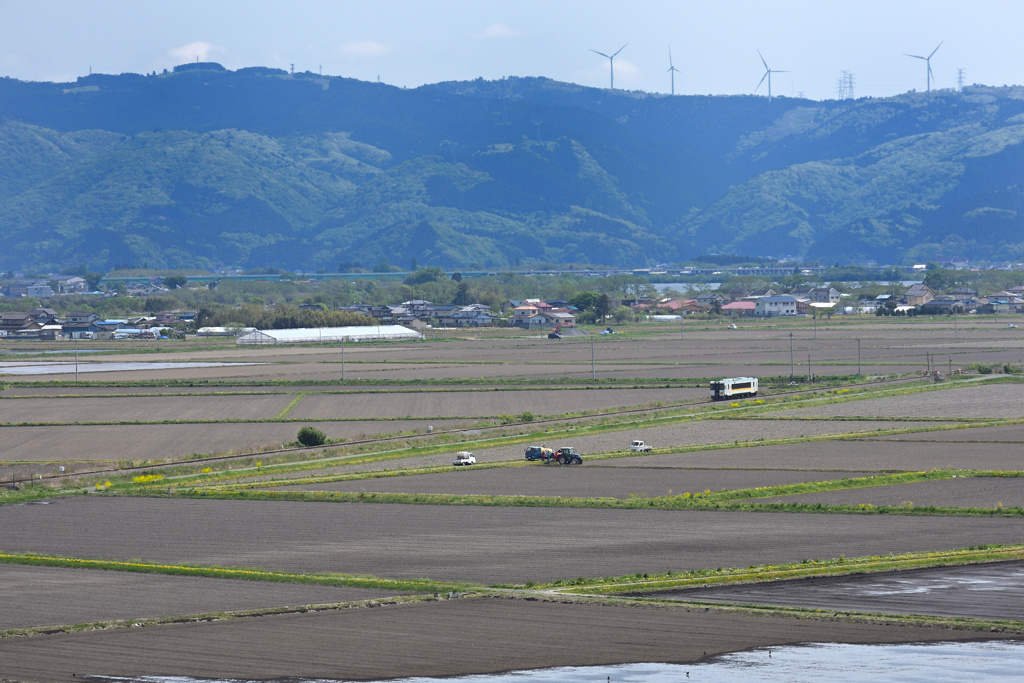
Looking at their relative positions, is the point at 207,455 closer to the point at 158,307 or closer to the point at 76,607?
the point at 76,607

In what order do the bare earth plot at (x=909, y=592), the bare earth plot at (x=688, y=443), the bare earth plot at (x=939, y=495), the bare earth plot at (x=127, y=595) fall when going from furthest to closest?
the bare earth plot at (x=688, y=443) < the bare earth plot at (x=939, y=495) < the bare earth plot at (x=127, y=595) < the bare earth plot at (x=909, y=592)

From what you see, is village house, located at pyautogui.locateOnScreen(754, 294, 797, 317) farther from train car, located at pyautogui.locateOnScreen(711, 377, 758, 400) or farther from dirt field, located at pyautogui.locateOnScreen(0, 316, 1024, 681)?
train car, located at pyautogui.locateOnScreen(711, 377, 758, 400)

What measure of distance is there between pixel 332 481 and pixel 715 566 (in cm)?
1533

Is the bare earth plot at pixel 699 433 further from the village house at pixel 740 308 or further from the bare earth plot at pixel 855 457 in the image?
the village house at pixel 740 308

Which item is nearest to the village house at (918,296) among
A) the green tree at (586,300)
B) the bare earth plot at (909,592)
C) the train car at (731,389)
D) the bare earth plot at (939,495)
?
the green tree at (586,300)

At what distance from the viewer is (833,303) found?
517 ft

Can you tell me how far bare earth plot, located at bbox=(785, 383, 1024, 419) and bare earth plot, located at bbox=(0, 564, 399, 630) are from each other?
32037 millimetres

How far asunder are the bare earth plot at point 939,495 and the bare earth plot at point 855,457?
262cm

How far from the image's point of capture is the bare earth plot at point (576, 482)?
31531 millimetres

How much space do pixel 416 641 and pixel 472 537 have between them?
22.7 feet

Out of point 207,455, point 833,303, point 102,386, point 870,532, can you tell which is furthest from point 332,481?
point 833,303

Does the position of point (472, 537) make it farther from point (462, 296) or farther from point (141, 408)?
point (462, 296)

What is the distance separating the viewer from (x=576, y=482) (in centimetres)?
3316

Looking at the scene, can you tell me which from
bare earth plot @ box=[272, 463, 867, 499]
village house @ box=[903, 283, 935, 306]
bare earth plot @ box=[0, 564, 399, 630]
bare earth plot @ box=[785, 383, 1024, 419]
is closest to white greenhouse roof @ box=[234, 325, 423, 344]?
bare earth plot @ box=[785, 383, 1024, 419]
